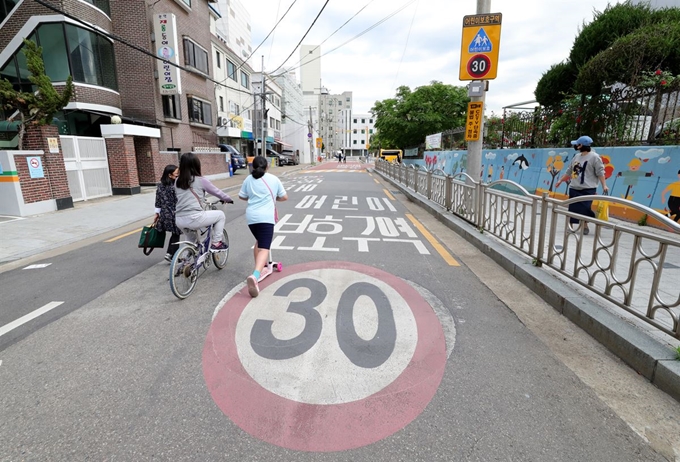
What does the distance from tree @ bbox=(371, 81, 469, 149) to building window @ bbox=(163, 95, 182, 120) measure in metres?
16.2

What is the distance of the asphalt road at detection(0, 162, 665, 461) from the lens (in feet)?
7.01

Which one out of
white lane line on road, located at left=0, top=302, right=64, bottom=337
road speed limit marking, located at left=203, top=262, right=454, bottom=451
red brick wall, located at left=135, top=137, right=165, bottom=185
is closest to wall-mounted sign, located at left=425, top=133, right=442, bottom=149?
red brick wall, located at left=135, top=137, right=165, bottom=185

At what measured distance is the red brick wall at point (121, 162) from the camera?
13586 millimetres

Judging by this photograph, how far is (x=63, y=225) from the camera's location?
8508mm

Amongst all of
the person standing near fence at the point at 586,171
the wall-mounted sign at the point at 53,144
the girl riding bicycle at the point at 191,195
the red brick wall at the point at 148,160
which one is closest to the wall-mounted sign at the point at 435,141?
the red brick wall at the point at 148,160

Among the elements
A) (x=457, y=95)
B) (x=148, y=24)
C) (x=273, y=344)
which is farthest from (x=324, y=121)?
(x=273, y=344)

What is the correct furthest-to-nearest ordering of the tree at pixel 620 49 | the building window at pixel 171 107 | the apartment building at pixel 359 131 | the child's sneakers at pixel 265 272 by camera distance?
the apartment building at pixel 359 131 < the building window at pixel 171 107 < the tree at pixel 620 49 < the child's sneakers at pixel 265 272

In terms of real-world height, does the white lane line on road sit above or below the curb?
below

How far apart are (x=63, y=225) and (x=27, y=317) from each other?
5.77m

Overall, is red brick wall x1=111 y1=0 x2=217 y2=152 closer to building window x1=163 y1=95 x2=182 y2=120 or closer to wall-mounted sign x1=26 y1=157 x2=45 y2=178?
building window x1=163 y1=95 x2=182 y2=120

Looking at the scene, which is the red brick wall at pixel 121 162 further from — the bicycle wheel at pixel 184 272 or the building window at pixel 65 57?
the bicycle wheel at pixel 184 272

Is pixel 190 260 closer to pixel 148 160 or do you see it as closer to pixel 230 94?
pixel 148 160

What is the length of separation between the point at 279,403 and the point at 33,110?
11688mm

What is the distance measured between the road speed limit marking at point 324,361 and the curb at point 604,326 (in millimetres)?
1390
